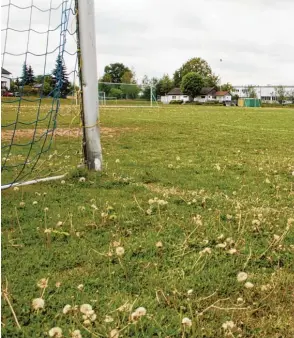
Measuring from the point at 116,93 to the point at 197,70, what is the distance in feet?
205

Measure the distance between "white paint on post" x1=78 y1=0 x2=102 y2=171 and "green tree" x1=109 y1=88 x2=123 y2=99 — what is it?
40.2 m

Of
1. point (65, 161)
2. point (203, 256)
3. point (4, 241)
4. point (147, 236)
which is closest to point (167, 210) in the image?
point (147, 236)

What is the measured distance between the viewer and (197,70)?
104 meters

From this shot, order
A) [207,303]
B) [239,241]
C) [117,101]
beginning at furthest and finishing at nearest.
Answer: [117,101] → [239,241] → [207,303]

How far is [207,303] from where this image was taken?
2219mm

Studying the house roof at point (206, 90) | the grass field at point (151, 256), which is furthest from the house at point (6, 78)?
the house roof at point (206, 90)

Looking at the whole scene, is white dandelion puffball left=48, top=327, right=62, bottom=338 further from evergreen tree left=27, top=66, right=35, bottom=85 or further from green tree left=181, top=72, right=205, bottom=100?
green tree left=181, top=72, right=205, bottom=100

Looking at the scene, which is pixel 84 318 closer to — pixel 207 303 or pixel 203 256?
pixel 207 303

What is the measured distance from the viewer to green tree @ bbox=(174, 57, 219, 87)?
103200 millimetres

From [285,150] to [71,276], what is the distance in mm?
6667

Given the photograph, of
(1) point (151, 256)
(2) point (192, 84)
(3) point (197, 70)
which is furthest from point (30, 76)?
(3) point (197, 70)

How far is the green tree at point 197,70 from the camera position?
103200 mm

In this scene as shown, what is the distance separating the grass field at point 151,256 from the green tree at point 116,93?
40551 millimetres

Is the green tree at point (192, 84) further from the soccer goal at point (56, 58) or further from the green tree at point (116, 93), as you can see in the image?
the soccer goal at point (56, 58)
